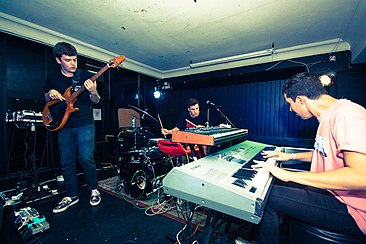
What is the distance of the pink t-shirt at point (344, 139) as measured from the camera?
0.80 meters

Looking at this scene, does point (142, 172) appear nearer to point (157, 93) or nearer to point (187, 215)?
point (187, 215)

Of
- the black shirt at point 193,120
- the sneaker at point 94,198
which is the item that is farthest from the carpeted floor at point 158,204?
the black shirt at point 193,120

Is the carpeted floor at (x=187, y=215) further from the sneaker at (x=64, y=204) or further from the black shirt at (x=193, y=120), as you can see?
the black shirt at (x=193, y=120)

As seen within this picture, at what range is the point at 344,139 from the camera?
0.82 metres

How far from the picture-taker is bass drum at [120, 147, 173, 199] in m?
2.23

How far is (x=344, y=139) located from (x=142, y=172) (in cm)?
208

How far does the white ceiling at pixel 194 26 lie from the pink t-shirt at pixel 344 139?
1839 millimetres

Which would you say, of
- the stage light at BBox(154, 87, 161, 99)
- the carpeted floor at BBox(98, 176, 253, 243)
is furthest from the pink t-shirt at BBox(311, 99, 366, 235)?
the stage light at BBox(154, 87, 161, 99)

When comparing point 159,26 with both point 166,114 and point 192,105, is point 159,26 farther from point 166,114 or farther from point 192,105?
point 166,114

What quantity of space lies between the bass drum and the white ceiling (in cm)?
203

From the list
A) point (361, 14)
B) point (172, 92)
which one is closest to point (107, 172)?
point (172, 92)

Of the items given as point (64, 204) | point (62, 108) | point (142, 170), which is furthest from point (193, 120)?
point (64, 204)

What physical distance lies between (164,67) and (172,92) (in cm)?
79

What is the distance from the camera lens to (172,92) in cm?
518
